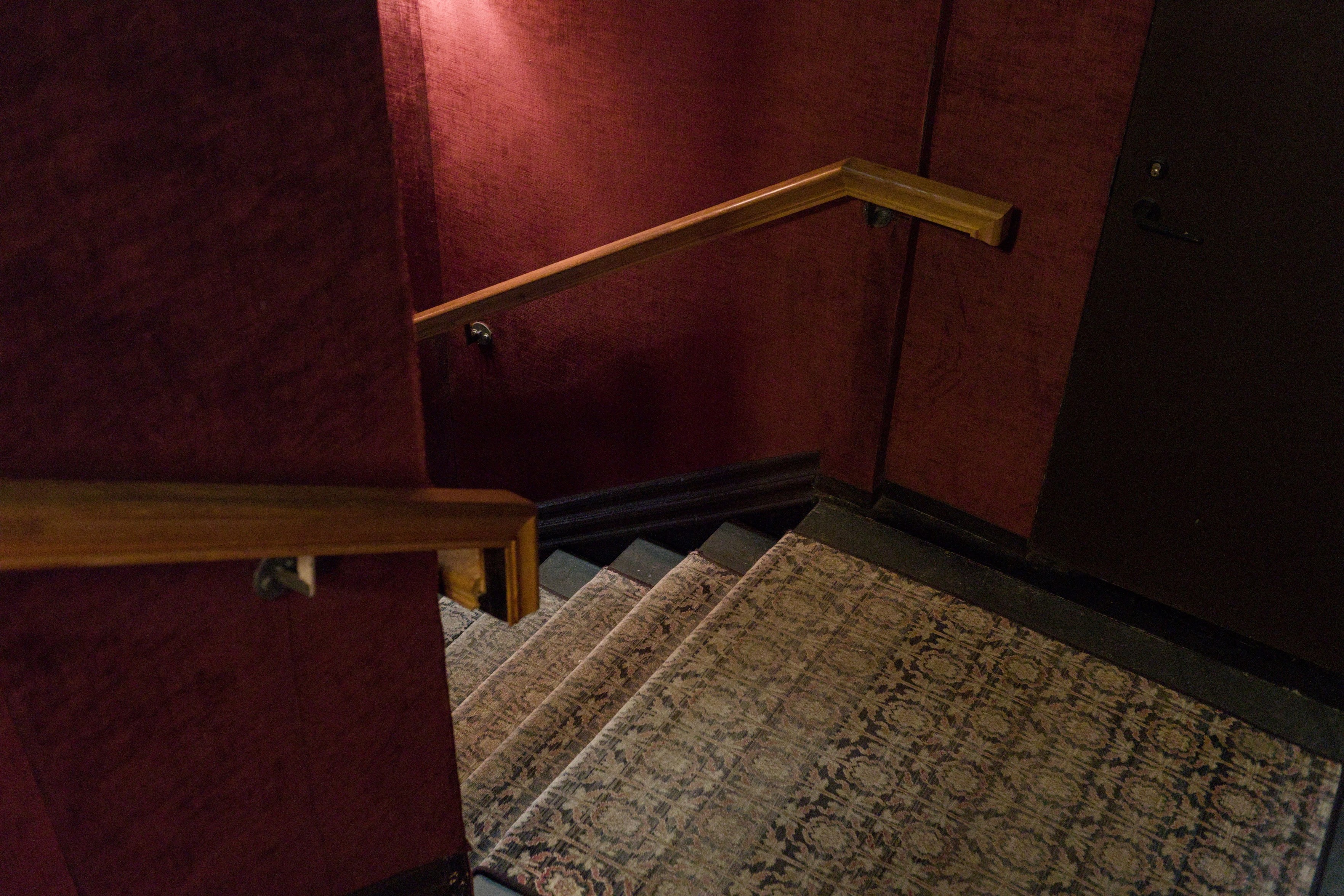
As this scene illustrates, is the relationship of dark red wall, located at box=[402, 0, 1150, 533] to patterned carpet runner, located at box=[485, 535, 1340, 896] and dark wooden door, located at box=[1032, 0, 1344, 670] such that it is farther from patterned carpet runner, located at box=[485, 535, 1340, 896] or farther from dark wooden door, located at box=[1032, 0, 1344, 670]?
patterned carpet runner, located at box=[485, 535, 1340, 896]

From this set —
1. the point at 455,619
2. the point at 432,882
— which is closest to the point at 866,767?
the point at 432,882

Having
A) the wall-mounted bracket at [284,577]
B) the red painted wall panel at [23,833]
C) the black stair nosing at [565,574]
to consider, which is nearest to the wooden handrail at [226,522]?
the wall-mounted bracket at [284,577]

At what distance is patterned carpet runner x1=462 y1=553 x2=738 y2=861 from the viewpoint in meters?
2.29

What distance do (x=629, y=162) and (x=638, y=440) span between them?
2.89 feet

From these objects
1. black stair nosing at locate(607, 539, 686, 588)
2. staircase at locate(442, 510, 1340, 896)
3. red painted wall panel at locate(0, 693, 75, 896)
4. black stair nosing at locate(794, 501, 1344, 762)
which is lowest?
black stair nosing at locate(607, 539, 686, 588)

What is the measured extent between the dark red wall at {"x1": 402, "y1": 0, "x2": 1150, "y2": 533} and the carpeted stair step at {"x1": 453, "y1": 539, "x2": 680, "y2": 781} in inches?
14.8

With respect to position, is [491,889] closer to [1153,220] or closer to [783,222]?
[783,222]

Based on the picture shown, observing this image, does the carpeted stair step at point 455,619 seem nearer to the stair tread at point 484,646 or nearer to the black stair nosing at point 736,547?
the stair tread at point 484,646

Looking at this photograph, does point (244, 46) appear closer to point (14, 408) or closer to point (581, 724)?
point (14, 408)

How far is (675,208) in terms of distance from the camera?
9.80ft

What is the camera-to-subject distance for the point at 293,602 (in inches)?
55.1

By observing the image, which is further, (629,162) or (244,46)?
(629,162)

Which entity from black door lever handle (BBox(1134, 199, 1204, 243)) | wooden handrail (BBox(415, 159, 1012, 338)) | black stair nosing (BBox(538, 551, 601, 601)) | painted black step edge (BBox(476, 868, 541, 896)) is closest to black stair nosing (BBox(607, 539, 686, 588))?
black stair nosing (BBox(538, 551, 601, 601))

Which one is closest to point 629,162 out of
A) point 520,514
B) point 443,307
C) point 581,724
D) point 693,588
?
point 443,307
